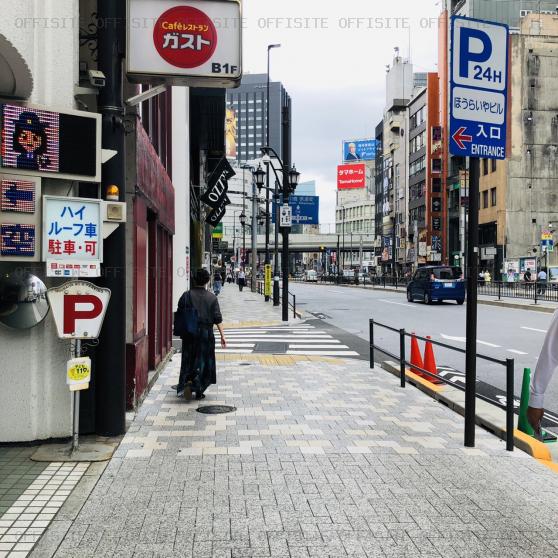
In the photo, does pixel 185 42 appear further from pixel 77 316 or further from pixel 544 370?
pixel 544 370

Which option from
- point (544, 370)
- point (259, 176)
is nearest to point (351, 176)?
point (259, 176)

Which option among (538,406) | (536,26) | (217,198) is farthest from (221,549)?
(536,26)

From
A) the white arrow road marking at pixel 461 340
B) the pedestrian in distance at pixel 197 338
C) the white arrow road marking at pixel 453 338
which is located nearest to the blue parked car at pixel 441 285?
the white arrow road marking at pixel 461 340

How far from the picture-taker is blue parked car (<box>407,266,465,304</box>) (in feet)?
106

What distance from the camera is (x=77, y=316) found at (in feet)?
19.0

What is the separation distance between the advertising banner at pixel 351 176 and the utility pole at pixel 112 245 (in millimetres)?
144927

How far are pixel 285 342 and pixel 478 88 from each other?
36.8ft

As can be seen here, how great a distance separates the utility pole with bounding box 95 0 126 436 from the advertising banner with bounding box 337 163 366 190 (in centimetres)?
14493

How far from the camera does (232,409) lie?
8031 mm

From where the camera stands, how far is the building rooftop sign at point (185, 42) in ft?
21.2

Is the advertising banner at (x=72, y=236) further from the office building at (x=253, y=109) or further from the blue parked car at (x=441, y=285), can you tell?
the office building at (x=253, y=109)

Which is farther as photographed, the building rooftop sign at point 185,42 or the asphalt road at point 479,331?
the asphalt road at point 479,331

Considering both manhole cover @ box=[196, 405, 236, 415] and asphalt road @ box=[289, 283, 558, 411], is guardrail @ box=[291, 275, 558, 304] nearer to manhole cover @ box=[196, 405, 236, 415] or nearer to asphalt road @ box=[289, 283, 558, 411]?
asphalt road @ box=[289, 283, 558, 411]

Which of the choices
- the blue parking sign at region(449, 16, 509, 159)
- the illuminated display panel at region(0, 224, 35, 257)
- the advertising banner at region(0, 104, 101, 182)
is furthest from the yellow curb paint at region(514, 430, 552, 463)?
the illuminated display panel at region(0, 224, 35, 257)
